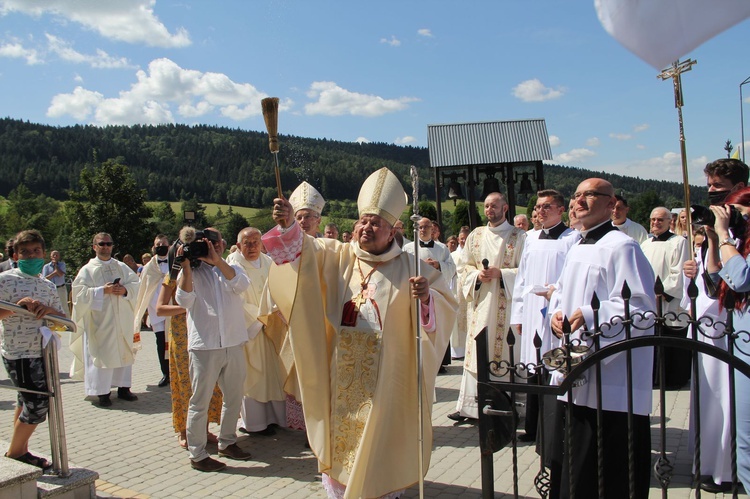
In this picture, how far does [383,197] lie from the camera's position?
4145 millimetres

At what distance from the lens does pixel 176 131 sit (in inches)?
4405

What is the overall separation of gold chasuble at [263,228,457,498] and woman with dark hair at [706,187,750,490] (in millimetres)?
1758

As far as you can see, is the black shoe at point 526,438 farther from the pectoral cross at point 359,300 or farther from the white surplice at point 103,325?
the white surplice at point 103,325

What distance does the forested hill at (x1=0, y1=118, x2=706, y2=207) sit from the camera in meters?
70.6

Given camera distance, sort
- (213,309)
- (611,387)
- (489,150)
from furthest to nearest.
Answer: (489,150), (213,309), (611,387)

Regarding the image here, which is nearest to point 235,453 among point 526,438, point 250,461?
point 250,461

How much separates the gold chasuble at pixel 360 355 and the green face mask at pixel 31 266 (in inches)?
81.3

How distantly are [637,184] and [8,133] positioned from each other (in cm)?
10731

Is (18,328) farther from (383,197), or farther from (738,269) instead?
(738,269)

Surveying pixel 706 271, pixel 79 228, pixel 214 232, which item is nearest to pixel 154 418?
pixel 214 232

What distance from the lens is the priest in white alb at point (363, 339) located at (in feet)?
12.8

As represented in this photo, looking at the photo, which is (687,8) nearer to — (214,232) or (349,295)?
(349,295)

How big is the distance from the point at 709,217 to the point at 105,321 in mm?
7464

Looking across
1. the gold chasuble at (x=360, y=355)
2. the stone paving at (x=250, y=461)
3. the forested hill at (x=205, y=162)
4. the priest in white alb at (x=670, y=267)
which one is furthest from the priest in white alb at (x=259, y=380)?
the forested hill at (x=205, y=162)
